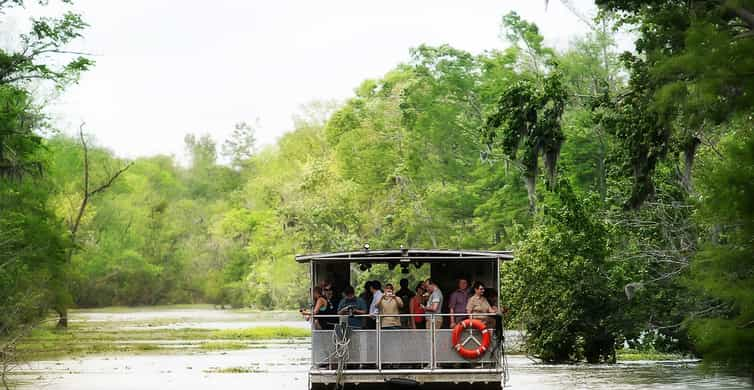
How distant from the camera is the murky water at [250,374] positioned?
1178 inches

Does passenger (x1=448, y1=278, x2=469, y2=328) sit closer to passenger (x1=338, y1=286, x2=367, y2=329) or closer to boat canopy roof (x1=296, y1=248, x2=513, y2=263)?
boat canopy roof (x1=296, y1=248, x2=513, y2=263)

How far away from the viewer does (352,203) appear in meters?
78.1

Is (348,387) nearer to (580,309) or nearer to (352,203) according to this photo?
(580,309)

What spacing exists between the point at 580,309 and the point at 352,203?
43219 millimetres

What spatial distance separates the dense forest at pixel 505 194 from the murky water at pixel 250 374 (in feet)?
5.06

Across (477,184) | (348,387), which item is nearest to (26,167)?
(348,387)

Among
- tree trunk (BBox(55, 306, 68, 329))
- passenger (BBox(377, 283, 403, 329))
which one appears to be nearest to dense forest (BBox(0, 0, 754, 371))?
tree trunk (BBox(55, 306, 68, 329))

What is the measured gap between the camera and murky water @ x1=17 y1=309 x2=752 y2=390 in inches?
1178

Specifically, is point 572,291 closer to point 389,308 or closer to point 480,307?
point 480,307

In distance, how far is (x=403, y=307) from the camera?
74.1ft

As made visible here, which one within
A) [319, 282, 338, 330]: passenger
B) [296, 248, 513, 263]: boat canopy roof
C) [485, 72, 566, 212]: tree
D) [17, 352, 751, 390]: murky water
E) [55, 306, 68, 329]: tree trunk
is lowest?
[17, 352, 751, 390]: murky water

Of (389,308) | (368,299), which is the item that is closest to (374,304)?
(389,308)

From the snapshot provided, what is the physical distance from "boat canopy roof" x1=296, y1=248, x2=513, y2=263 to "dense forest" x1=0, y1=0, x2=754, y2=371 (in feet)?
11.8

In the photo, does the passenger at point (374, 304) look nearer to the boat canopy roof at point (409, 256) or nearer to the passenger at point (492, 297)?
the boat canopy roof at point (409, 256)
